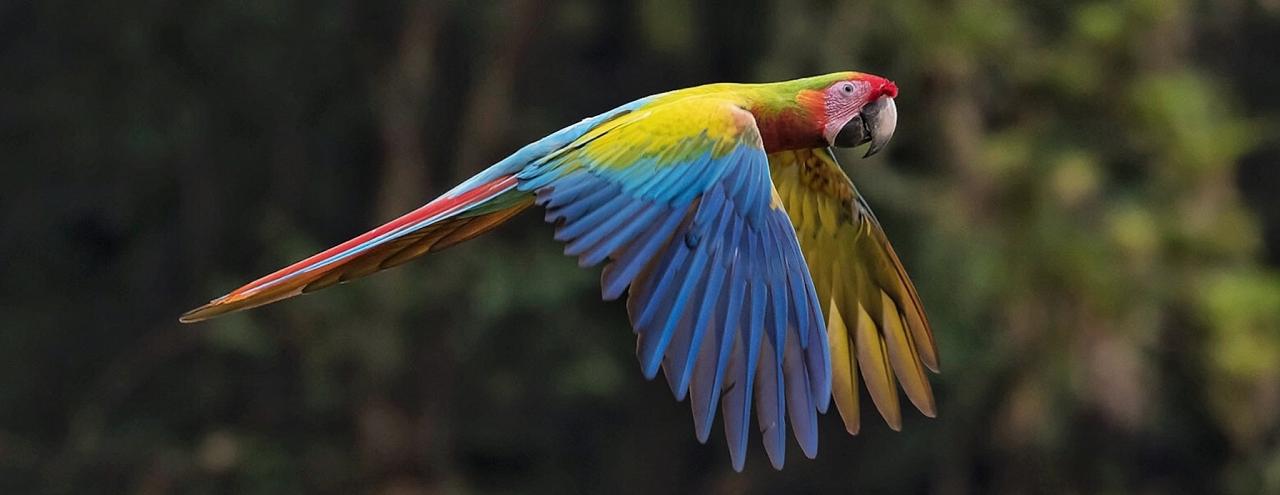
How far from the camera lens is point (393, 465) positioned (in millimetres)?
9797

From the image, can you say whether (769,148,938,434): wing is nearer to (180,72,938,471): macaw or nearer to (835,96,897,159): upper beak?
(180,72,938,471): macaw

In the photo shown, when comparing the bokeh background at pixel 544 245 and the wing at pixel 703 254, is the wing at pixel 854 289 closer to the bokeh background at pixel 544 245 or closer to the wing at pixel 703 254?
the wing at pixel 703 254

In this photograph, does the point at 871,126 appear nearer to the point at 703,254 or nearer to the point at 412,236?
the point at 703,254

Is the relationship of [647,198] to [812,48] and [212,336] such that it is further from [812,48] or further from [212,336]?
[212,336]

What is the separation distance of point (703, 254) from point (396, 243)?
→ 0.54 metres

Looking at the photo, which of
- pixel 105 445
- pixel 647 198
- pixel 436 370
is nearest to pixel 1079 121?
pixel 436 370

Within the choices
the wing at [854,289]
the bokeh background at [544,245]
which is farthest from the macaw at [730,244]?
the bokeh background at [544,245]

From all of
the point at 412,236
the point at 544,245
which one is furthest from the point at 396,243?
the point at 544,245

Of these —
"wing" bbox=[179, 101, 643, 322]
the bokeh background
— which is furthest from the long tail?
the bokeh background

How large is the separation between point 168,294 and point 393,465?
1674mm

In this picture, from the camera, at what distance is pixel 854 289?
3883 mm

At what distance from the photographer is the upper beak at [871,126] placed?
12.1 feet

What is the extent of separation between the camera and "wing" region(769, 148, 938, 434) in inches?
149

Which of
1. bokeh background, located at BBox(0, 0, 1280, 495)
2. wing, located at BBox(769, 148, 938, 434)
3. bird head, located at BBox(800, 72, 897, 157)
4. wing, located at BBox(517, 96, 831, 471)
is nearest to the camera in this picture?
wing, located at BBox(517, 96, 831, 471)
